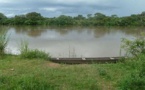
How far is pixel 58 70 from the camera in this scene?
4.40 meters

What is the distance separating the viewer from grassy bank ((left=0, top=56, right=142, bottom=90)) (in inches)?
138

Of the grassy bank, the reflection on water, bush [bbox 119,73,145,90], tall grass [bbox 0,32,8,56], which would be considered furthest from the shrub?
tall grass [bbox 0,32,8,56]

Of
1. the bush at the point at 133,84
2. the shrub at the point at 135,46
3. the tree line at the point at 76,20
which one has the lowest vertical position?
the bush at the point at 133,84

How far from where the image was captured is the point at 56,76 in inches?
157

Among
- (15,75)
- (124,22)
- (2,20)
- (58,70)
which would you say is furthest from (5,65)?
(124,22)

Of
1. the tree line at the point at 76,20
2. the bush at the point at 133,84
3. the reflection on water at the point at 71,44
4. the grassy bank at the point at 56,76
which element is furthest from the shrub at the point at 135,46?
the tree line at the point at 76,20

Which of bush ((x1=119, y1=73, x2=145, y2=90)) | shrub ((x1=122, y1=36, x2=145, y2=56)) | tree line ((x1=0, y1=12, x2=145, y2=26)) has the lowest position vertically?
bush ((x1=119, y1=73, x2=145, y2=90))

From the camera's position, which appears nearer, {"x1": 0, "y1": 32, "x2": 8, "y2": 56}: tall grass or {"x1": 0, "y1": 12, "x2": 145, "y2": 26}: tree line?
{"x1": 0, "y1": 32, "x2": 8, "y2": 56}: tall grass

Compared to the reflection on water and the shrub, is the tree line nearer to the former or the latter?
the reflection on water

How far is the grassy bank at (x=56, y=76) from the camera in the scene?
11.5 ft

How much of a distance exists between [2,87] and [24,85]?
0.34 m

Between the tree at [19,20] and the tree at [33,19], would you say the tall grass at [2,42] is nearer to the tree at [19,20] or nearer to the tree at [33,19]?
the tree at [33,19]

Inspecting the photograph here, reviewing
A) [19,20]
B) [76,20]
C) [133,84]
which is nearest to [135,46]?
[133,84]

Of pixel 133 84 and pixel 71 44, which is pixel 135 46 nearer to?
pixel 133 84
